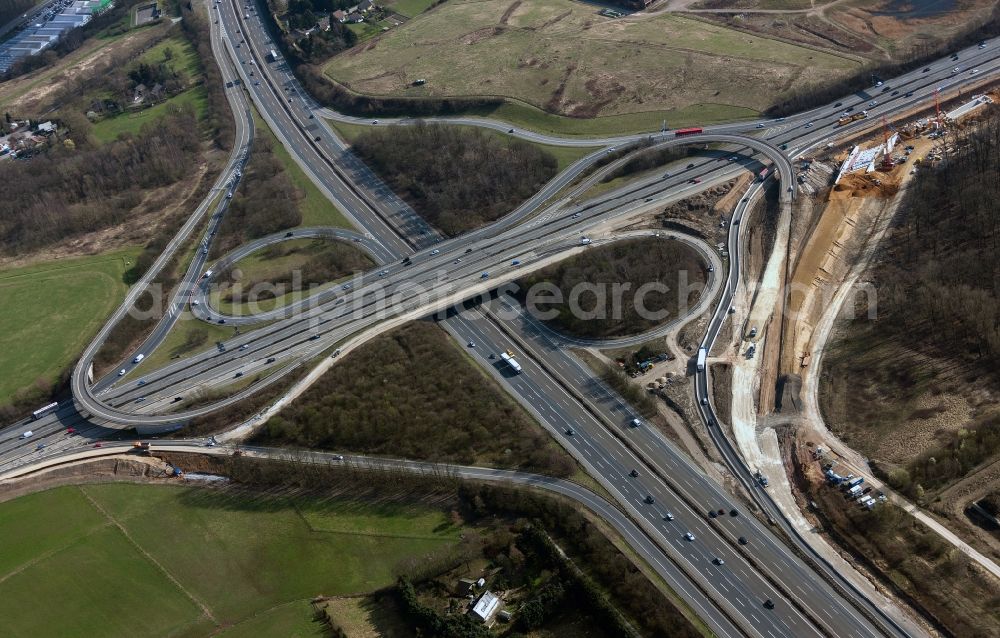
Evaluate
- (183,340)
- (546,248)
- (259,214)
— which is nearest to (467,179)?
(546,248)

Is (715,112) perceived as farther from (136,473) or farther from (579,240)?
(136,473)

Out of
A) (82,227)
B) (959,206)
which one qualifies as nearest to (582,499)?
(959,206)

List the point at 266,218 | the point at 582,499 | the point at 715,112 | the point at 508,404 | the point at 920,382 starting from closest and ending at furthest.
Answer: the point at 582,499, the point at 920,382, the point at 508,404, the point at 266,218, the point at 715,112

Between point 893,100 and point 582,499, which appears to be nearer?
point 582,499

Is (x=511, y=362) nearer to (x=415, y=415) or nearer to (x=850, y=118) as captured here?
(x=415, y=415)

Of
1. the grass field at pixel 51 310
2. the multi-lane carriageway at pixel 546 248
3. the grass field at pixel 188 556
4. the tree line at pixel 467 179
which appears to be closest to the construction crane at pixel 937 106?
the multi-lane carriageway at pixel 546 248
